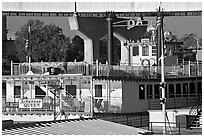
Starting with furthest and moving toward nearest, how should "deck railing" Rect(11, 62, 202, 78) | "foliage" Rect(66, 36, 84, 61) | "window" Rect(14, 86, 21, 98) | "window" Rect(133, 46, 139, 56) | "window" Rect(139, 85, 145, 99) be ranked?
"foliage" Rect(66, 36, 84, 61)
"window" Rect(133, 46, 139, 56)
"window" Rect(14, 86, 21, 98)
"window" Rect(139, 85, 145, 99)
"deck railing" Rect(11, 62, 202, 78)

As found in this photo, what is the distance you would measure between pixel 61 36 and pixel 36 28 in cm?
285

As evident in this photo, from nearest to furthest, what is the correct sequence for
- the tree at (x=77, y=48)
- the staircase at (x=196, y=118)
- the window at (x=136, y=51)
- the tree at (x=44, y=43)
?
1. the staircase at (x=196, y=118)
2. the window at (x=136, y=51)
3. the tree at (x=44, y=43)
4. the tree at (x=77, y=48)

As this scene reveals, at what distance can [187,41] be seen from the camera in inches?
3494

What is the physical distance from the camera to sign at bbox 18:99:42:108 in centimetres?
2602

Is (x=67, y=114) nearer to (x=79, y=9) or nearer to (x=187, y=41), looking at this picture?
(x=79, y=9)

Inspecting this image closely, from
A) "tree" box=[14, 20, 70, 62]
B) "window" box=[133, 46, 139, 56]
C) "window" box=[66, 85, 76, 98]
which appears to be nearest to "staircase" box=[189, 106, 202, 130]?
"window" box=[66, 85, 76, 98]

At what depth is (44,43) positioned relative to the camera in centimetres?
6109

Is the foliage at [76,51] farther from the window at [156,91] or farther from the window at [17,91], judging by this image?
the window at [156,91]

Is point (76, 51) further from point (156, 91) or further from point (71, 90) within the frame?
point (71, 90)

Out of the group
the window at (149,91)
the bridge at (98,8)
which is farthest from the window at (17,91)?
the bridge at (98,8)

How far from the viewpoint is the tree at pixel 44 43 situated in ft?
196

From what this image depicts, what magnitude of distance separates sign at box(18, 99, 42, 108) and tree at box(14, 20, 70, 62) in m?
32.2

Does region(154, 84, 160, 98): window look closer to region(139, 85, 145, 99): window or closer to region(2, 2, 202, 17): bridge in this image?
region(139, 85, 145, 99): window

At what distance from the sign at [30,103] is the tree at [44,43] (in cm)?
3225
